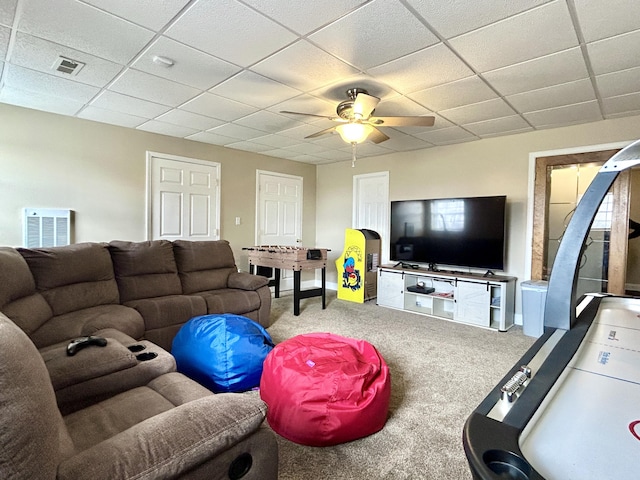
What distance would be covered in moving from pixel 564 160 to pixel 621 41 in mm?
2032

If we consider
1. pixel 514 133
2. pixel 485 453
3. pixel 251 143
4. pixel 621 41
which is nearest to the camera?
pixel 485 453

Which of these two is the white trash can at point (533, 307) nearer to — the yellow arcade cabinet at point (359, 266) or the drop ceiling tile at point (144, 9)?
the yellow arcade cabinet at point (359, 266)

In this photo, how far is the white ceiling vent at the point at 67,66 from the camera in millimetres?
2579

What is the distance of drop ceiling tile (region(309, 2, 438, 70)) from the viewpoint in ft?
6.40

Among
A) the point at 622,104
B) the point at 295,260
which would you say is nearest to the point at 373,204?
the point at 295,260

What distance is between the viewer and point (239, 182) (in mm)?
5520

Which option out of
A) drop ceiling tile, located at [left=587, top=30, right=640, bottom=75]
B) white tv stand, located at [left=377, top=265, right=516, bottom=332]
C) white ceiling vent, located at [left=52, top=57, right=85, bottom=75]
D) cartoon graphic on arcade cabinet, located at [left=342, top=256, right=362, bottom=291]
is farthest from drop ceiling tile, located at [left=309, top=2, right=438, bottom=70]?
cartoon graphic on arcade cabinet, located at [left=342, top=256, right=362, bottom=291]

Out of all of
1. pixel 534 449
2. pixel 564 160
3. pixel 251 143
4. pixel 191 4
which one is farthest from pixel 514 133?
pixel 534 449

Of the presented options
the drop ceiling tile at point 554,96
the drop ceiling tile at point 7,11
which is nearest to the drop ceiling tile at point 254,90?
the drop ceiling tile at point 7,11

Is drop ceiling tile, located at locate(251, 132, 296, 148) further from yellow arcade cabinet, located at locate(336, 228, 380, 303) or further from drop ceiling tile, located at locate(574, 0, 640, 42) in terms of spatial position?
drop ceiling tile, located at locate(574, 0, 640, 42)

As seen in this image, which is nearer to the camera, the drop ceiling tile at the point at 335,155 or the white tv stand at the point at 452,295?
the white tv stand at the point at 452,295

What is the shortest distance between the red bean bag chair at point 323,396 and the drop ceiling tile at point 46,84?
10.0ft

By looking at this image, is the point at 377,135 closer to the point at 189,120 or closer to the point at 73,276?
the point at 189,120

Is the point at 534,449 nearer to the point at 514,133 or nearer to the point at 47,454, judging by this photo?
the point at 47,454
